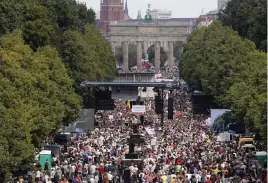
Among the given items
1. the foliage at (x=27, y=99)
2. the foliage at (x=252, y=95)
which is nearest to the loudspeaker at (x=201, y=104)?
the foliage at (x=252, y=95)

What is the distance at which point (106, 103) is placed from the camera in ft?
325

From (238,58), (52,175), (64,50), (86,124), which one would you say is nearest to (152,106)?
(64,50)

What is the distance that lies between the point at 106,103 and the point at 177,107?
18.6 metres

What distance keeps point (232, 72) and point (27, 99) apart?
97.9 feet

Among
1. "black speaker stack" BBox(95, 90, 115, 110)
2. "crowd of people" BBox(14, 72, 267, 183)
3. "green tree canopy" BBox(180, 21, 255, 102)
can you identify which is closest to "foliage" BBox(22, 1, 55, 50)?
"black speaker stack" BBox(95, 90, 115, 110)

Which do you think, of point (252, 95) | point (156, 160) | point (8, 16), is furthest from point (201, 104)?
point (156, 160)

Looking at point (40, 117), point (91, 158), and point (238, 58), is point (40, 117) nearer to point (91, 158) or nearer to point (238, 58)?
point (91, 158)

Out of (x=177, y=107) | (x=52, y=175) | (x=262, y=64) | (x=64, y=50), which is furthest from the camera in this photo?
(x=177, y=107)

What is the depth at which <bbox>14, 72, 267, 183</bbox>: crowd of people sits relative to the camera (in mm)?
55312

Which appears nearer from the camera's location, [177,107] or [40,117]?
[40,117]

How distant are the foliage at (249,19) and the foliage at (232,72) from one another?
1234 millimetres

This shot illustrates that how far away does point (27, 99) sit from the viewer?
6494 centimetres

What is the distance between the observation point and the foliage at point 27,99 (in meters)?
52.2

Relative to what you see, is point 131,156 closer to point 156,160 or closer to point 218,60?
point 156,160
